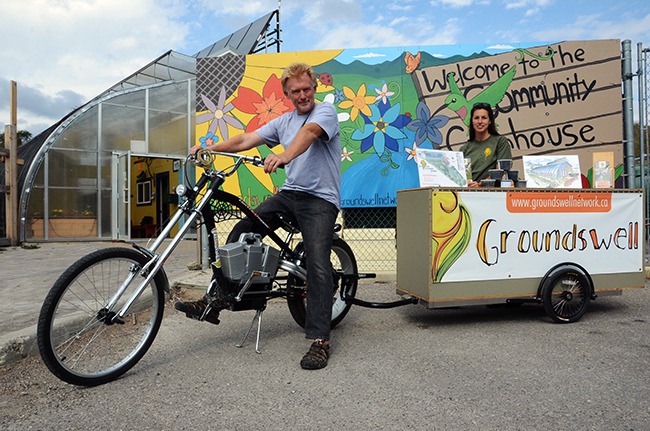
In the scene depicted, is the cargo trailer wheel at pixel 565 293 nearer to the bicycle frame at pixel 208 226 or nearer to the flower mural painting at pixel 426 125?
the bicycle frame at pixel 208 226

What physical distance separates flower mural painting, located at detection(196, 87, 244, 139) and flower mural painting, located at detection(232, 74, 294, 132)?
148 mm

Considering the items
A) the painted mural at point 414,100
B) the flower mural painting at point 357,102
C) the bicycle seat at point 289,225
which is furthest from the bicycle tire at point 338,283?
the flower mural painting at point 357,102

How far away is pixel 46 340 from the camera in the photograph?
2387mm

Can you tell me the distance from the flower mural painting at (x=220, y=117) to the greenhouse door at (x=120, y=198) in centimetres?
695

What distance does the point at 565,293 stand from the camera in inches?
155

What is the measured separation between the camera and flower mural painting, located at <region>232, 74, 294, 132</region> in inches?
270

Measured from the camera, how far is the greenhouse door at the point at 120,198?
42.2 ft

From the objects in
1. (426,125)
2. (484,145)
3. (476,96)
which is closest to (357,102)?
(426,125)

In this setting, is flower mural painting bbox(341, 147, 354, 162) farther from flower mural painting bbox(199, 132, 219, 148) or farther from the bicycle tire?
the bicycle tire

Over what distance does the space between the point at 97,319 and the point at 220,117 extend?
4648mm

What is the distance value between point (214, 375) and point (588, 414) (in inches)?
76.8

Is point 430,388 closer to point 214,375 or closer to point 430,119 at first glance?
point 214,375

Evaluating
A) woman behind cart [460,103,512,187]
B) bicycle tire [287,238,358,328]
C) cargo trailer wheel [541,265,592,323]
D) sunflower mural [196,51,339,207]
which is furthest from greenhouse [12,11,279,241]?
cargo trailer wheel [541,265,592,323]

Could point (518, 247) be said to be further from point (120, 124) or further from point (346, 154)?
point (120, 124)
